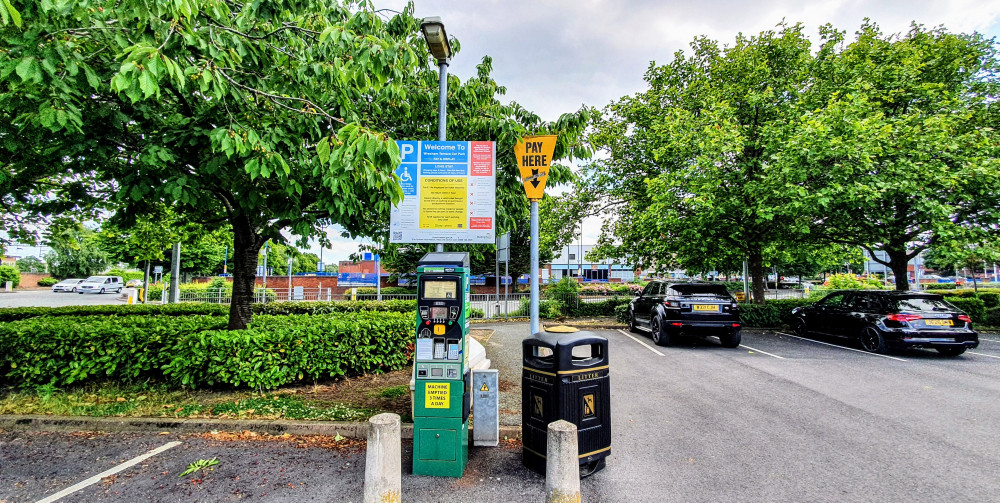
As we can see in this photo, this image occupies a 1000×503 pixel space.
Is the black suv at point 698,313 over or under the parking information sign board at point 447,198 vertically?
under

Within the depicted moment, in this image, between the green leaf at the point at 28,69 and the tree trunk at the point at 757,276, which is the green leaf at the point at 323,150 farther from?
the tree trunk at the point at 757,276

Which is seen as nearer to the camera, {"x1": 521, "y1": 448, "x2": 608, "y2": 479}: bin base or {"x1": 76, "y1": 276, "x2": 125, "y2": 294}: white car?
{"x1": 521, "y1": 448, "x2": 608, "y2": 479}: bin base

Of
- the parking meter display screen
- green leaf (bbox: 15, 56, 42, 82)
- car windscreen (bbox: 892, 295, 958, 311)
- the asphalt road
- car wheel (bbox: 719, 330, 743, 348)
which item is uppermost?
green leaf (bbox: 15, 56, 42, 82)

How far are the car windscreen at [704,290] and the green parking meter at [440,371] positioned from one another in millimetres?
7929

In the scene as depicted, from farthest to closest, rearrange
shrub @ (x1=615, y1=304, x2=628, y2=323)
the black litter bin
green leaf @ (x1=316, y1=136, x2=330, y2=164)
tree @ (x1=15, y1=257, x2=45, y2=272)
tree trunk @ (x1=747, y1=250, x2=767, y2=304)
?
1. tree @ (x1=15, y1=257, x2=45, y2=272)
2. shrub @ (x1=615, y1=304, x2=628, y2=323)
3. tree trunk @ (x1=747, y1=250, x2=767, y2=304)
4. the black litter bin
5. green leaf @ (x1=316, y1=136, x2=330, y2=164)

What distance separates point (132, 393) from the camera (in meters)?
5.34

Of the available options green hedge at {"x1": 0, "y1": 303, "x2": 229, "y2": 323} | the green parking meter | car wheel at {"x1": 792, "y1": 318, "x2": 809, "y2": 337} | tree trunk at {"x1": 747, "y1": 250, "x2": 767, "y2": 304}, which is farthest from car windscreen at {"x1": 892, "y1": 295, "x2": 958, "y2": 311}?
green hedge at {"x1": 0, "y1": 303, "x2": 229, "y2": 323}

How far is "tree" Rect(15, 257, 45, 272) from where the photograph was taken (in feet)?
174

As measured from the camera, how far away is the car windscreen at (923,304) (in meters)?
8.95

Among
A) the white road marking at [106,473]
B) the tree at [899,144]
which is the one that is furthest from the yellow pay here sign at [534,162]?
the tree at [899,144]

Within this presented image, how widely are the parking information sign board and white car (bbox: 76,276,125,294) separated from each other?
4172cm

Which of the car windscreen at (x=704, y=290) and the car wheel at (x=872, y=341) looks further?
the car windscreen at (x=704, y=290)

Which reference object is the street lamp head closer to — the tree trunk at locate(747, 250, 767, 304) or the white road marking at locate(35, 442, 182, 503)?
the white road marking at locate(35, 442, 182, 503)

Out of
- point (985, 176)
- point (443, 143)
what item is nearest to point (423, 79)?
point (443, 143)
